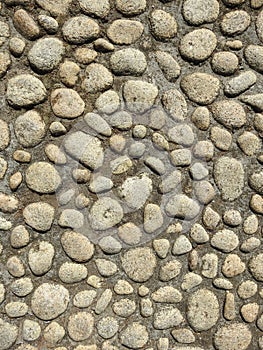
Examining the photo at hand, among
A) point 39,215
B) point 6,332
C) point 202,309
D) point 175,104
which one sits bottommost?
point 6,332

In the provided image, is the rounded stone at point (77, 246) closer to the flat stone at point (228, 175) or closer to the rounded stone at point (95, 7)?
the flat stone at point (228, 175)

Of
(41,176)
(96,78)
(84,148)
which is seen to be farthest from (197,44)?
(41,176)

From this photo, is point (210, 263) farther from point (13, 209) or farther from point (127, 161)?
point (13, 209)

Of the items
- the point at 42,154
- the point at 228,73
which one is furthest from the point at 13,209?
the point at 228,73

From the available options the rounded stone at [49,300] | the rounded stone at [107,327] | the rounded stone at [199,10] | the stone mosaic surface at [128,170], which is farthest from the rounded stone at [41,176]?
the rounded stone at [199,10]

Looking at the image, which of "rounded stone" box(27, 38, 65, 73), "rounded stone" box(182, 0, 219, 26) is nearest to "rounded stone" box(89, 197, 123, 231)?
"rounded stone" box(27, 38, 65, 73)

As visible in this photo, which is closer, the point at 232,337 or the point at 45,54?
the point at 45,54

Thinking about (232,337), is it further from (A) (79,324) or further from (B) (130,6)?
(B) (130,6)
